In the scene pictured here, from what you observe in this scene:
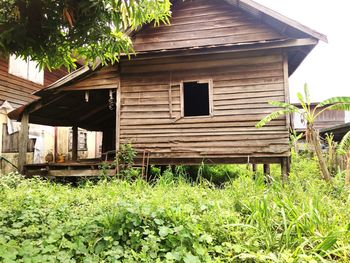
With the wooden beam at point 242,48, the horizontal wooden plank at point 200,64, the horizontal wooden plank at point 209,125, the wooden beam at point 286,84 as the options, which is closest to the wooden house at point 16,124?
the horizontal wooden plank at point 200,64

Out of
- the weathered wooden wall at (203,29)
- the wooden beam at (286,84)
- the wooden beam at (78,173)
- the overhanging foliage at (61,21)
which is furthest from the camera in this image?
the wooden beam at (78,173)

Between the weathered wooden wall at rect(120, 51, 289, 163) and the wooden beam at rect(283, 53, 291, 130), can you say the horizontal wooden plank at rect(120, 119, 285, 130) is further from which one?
the wooden beam at rect(283, 53, 291, 130)

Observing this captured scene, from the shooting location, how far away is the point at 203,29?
8.30 m

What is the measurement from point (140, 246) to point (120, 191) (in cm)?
235

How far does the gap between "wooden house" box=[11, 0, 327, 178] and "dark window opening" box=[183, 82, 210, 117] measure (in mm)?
3148

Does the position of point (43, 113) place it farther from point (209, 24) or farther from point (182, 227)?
point (182, 227)

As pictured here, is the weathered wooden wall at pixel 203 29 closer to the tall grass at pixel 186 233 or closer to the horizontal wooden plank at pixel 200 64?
the horizontal wooden plank at pixel 200 64

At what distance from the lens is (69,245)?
2871 millimetres

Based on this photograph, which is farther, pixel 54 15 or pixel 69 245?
pixel 54 15

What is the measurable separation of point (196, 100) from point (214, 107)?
488 centimetres

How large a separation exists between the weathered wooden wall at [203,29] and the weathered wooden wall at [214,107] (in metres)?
0.63

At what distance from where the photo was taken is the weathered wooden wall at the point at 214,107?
7.49 meters

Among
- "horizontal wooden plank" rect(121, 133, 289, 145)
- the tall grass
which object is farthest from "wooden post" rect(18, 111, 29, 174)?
the tall grass

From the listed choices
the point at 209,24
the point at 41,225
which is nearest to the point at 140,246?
the point at 41,225
